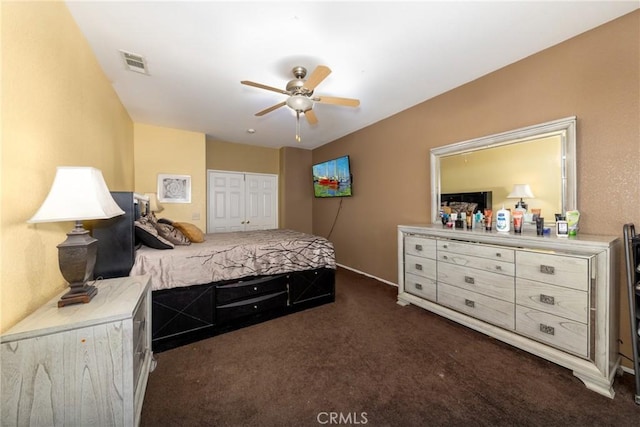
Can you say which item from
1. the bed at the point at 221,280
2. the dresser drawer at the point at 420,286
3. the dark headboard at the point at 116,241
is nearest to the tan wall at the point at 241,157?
the bed at the point at 221,280

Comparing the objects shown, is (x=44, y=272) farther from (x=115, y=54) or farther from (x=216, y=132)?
(x=216, y=132)

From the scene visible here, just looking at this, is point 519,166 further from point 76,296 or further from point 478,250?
point 76,296

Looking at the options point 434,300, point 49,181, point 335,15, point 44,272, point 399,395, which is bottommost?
point 399,395

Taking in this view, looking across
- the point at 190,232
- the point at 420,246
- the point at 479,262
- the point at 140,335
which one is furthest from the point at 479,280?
the point at 190,232

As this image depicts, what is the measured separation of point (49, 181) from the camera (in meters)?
1.28

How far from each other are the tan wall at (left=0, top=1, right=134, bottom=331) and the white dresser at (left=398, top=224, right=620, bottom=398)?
288 cm

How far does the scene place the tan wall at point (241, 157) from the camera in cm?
461

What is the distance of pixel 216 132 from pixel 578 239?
4.69 metres

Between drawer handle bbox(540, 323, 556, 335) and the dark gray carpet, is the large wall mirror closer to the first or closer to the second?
drawer handle bbox(540, 323, 556, 335)

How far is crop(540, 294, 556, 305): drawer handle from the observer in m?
1.63

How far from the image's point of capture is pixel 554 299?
1.62 m

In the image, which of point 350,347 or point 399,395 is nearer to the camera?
point 399,395

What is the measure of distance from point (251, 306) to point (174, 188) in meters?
2.72

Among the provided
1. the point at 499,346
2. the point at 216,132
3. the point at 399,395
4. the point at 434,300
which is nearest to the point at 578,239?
the point at 499,346
